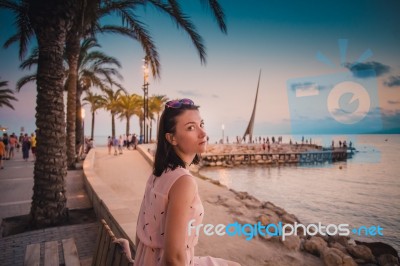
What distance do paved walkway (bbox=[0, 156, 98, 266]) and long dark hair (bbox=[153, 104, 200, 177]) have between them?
3327mm

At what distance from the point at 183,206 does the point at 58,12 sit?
226 inches

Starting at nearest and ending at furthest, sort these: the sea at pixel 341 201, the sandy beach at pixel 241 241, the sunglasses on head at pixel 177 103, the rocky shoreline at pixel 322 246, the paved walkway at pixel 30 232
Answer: the sunglasses on head at pixel 177 103
the paved walkway at pixel 30 232
the sandy beach at pixel 241 241
the rocky shoreline at pixel 322 246
the sea at pixel 341 201

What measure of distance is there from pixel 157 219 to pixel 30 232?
5.16 meters

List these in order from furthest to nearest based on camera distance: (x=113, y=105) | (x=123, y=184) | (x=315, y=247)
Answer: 1. (x=113, y=105)
2. (x=123, y=184)
3. (x=315, y=247)

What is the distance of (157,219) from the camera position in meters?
1.31

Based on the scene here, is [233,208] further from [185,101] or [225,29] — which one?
[185,101]

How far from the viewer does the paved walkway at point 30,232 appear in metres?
4.18

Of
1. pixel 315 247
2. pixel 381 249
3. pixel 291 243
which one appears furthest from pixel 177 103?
pixel 381 249

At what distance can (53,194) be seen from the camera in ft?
17.7

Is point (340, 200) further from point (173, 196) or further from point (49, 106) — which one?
point (173, 196)

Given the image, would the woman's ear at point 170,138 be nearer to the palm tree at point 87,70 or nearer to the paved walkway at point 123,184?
the paved walkway at point 123,184

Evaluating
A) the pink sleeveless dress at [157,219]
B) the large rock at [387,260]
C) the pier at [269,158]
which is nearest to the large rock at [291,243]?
the large rock at [387,260]

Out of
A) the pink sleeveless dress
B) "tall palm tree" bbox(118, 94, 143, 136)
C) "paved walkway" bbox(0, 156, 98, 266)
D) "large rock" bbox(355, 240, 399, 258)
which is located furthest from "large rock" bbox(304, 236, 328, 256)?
"tall palm tree" bbox(118, 94, 143, 136)

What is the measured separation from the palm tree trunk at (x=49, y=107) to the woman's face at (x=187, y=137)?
16.0 ft
